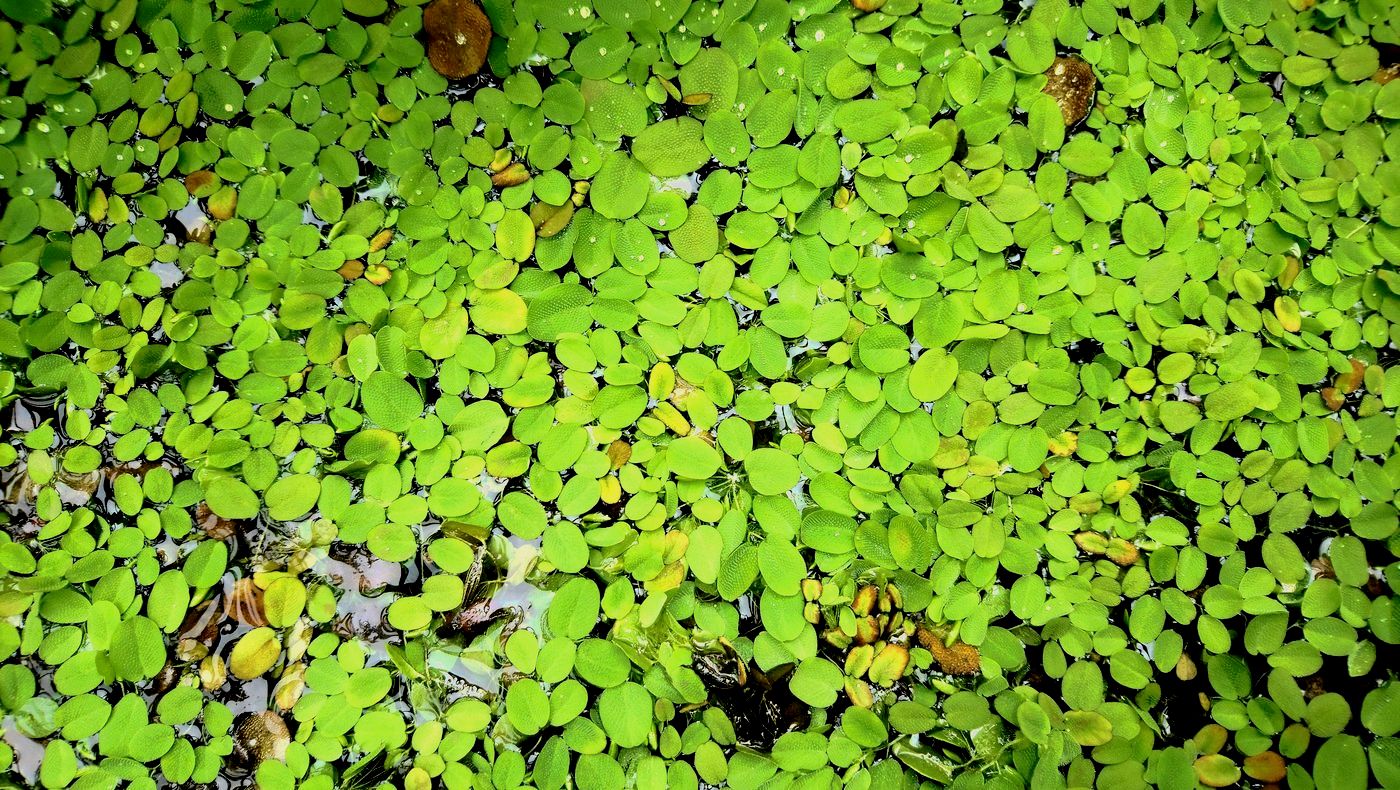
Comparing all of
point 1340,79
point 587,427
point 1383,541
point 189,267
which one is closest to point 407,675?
point 587,427

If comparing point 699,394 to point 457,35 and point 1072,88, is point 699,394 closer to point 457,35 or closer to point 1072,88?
point 457,35

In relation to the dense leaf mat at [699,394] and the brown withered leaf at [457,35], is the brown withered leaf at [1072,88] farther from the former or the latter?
the brown withered leaf at [457,35]

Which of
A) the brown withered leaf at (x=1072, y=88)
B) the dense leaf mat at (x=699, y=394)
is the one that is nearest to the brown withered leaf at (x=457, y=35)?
the dense leaf mat at (x=699, y=394)

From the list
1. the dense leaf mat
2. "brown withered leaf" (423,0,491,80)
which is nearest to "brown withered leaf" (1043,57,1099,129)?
the dense leaf mat

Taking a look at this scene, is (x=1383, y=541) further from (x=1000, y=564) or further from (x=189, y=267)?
(x=189, y=267)

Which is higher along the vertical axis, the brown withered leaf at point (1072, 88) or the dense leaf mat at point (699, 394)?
the brown withered leaf at point (1072, 88)

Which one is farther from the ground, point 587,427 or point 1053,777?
point 587,427

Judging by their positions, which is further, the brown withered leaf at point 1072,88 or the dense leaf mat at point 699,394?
the brown withered leaf at point 1072,88

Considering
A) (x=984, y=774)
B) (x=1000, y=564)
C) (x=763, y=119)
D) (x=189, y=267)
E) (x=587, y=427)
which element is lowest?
(x=984, y=774)
